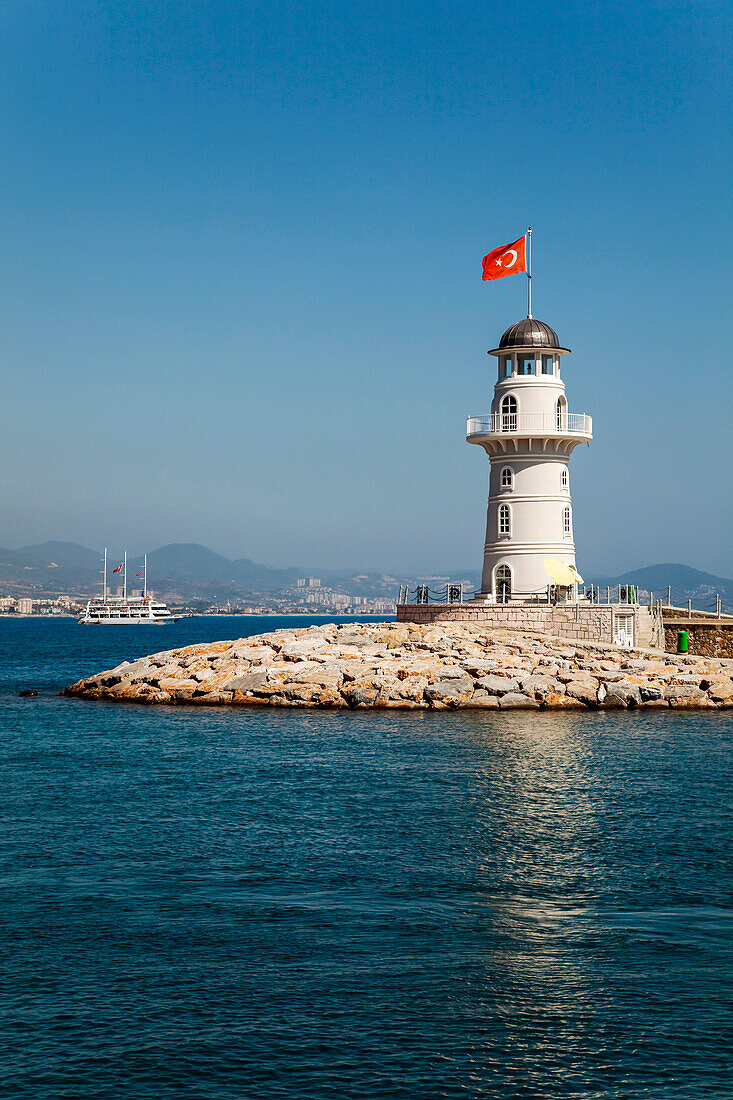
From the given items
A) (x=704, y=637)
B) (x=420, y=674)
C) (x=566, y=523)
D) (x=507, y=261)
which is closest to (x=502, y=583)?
A: (x=566, y=523)

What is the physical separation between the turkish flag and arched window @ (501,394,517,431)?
17.7 ft

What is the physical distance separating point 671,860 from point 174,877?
28.1 feet

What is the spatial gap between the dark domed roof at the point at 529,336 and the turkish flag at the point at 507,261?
9.45 ft

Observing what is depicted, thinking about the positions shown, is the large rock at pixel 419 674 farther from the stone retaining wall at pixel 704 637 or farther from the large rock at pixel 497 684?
the stone retaining wall at pixel 704 637

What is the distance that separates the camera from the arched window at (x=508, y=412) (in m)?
49.1

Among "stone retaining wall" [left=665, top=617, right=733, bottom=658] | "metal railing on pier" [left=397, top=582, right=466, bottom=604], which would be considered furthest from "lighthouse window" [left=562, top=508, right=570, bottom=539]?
"stone retaining wall" [left=665, top=617, right=733, bottom=658]

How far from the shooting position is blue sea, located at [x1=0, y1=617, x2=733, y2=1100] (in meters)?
11.6

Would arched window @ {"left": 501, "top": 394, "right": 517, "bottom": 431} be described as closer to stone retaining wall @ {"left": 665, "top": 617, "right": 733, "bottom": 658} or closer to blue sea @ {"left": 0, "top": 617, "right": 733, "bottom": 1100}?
stone retaining wall @ {"left": 665, "top": 617, "right": 733, "bottom": 658}

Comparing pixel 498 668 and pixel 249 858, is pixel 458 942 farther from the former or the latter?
pixel 498 668

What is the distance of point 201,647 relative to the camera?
155 ft

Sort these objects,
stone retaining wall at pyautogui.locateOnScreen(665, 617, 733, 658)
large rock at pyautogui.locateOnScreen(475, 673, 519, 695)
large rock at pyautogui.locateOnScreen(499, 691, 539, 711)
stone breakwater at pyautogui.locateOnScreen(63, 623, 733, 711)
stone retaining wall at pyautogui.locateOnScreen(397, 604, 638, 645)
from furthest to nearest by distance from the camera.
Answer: stone retaining wall at pyautogui.locateOnScreen(665, 617, 733, 658) → stone retaining wall at pyautogui.locateOnScreen(397, 604, 638, 645) → stone breakwater at pyautogui.locateOnScreen(63, 623, 733, 711) → large rock at pyautogui.locateOnScreen(475, 673, 519, 695) → large rock at pyautogui.locateOnScreen(499, 691, 539, 711)

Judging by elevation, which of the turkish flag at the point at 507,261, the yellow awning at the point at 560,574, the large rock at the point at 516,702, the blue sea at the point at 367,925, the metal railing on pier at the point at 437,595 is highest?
the turkish flag at the point at 507,261

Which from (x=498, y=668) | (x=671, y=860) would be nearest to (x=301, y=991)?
(x=671, y=860)

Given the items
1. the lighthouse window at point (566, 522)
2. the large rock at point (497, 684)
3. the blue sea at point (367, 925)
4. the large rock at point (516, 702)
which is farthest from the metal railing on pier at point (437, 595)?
the blue sea at point (367, 925)
